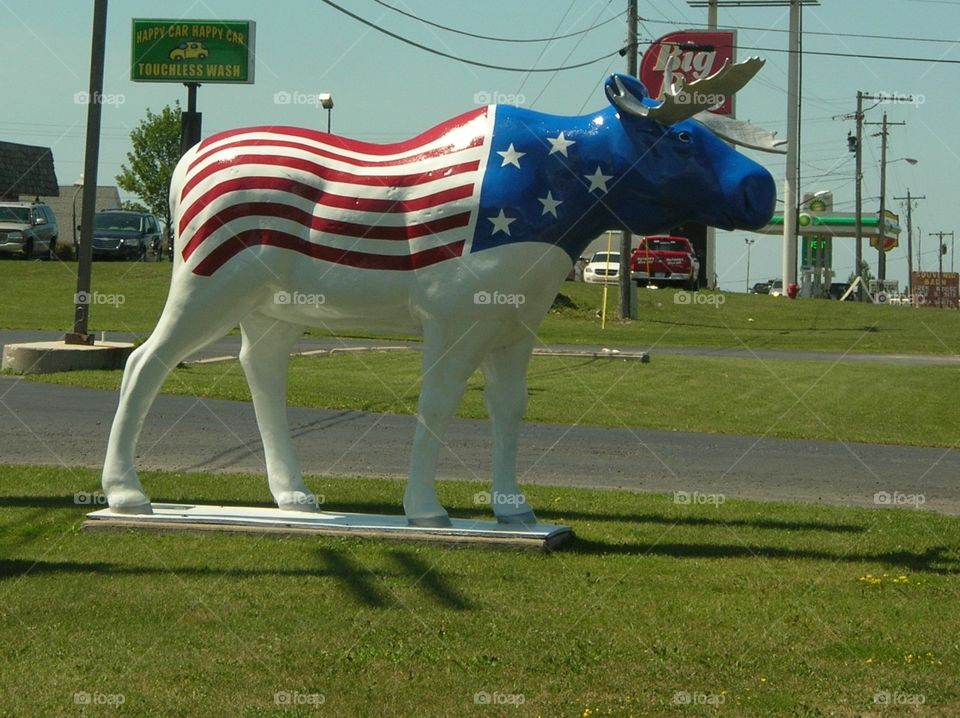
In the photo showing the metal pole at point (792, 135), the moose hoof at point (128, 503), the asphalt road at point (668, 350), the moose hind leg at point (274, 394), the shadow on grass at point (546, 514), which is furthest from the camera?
the metal pole at point (792, 135)

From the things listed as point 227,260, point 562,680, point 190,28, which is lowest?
point 562,680

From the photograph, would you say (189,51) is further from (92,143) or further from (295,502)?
(295,502)

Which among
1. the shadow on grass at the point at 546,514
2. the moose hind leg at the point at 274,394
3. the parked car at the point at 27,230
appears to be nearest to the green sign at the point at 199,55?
the parked car at the point at 27,230

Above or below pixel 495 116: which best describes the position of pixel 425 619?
below

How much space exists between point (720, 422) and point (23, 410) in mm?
8498

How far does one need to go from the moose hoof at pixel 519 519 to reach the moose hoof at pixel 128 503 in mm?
2378

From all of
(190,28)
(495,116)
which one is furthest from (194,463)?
(190,28)

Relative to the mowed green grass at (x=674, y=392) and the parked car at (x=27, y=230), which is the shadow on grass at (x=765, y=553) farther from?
the parked car at (x=27, y=230)

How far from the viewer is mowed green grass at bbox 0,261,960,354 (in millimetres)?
31906

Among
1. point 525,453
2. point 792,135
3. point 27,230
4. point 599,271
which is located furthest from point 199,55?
point 792,135

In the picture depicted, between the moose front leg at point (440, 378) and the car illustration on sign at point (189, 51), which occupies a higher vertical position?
the car illustration on sign at point (189, 51)

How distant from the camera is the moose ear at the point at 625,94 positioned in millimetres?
8930

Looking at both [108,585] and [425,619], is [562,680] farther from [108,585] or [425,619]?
[108,585]

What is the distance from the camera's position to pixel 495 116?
8992 millimetres
